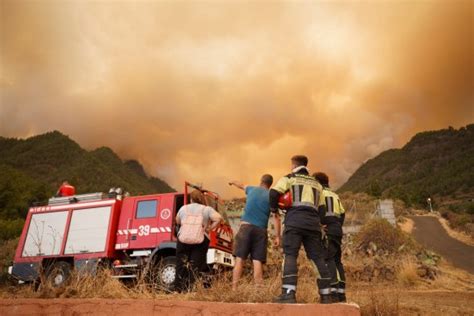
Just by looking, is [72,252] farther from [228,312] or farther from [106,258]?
[228,312]

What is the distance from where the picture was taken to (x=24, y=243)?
12.6 metres

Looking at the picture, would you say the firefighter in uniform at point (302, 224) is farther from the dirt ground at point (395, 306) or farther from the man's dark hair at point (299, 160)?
the dirt ground at point (395, 306)

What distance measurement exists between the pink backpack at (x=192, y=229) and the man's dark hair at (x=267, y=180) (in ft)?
3.67

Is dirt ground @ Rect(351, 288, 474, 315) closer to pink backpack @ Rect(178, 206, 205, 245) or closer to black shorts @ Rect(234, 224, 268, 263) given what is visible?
black shorts @ Rect(234, 224, 268, 263)

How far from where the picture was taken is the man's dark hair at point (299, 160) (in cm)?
462

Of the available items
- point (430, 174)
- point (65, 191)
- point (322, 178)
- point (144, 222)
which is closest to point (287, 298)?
point (322, 178)

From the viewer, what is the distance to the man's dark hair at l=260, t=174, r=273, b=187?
20.3ft

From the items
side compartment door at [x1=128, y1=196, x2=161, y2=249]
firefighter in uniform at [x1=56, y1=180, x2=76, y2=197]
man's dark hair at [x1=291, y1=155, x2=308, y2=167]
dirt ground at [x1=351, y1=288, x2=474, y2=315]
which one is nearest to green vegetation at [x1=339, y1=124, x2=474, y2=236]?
side compartment door at [x1=128, y1=196, x2=161, y2=249]

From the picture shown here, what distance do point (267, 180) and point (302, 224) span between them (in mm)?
2163

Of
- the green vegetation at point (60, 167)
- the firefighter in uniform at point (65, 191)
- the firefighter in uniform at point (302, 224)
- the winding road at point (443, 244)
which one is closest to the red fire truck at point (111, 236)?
the firefighter in uniform at point (65, 191)

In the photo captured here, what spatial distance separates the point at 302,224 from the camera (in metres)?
4.11

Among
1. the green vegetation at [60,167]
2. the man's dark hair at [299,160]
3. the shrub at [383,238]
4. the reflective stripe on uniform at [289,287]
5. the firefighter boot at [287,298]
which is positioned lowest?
the firefighter boot at [287,298]

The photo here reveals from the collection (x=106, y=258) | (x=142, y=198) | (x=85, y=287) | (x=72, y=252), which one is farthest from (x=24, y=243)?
(x=85, y=287)

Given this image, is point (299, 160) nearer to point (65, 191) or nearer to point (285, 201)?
point (285, 201)
